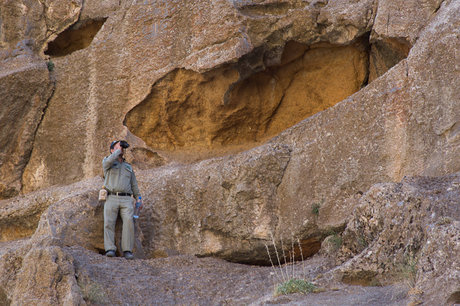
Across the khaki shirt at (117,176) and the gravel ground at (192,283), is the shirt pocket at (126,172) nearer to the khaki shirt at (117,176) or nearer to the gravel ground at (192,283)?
the khaki shirt at (117,176)

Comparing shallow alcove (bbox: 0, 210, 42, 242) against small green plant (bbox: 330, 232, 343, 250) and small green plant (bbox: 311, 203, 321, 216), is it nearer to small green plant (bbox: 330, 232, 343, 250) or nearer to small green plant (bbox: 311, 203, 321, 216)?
small green plant (bbox: 311, 203, 321, 216)

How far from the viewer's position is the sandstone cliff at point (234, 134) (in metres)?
6.92

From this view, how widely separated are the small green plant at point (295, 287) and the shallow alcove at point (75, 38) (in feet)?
25.2

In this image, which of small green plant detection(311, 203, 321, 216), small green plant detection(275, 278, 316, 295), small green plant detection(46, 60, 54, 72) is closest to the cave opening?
small green plant detection(46, 60, 54, 72)

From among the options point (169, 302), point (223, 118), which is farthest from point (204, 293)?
point (223, 118)

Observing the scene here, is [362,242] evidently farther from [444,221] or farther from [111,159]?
[111,159]

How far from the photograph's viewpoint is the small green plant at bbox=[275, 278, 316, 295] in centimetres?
629

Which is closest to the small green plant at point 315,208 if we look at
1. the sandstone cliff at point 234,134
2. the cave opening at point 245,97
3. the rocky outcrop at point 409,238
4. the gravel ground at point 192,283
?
the sandstone cliff at point 234,134

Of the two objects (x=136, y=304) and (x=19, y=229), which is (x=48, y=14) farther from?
(x=136, y=304)

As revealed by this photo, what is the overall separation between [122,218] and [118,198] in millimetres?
289

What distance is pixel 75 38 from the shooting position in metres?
12.9

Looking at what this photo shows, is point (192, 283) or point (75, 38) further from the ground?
point (75, 38)

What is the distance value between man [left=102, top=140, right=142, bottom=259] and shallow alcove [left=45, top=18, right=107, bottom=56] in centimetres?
409

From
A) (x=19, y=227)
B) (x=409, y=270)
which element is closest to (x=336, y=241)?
(x=409, y=270)
